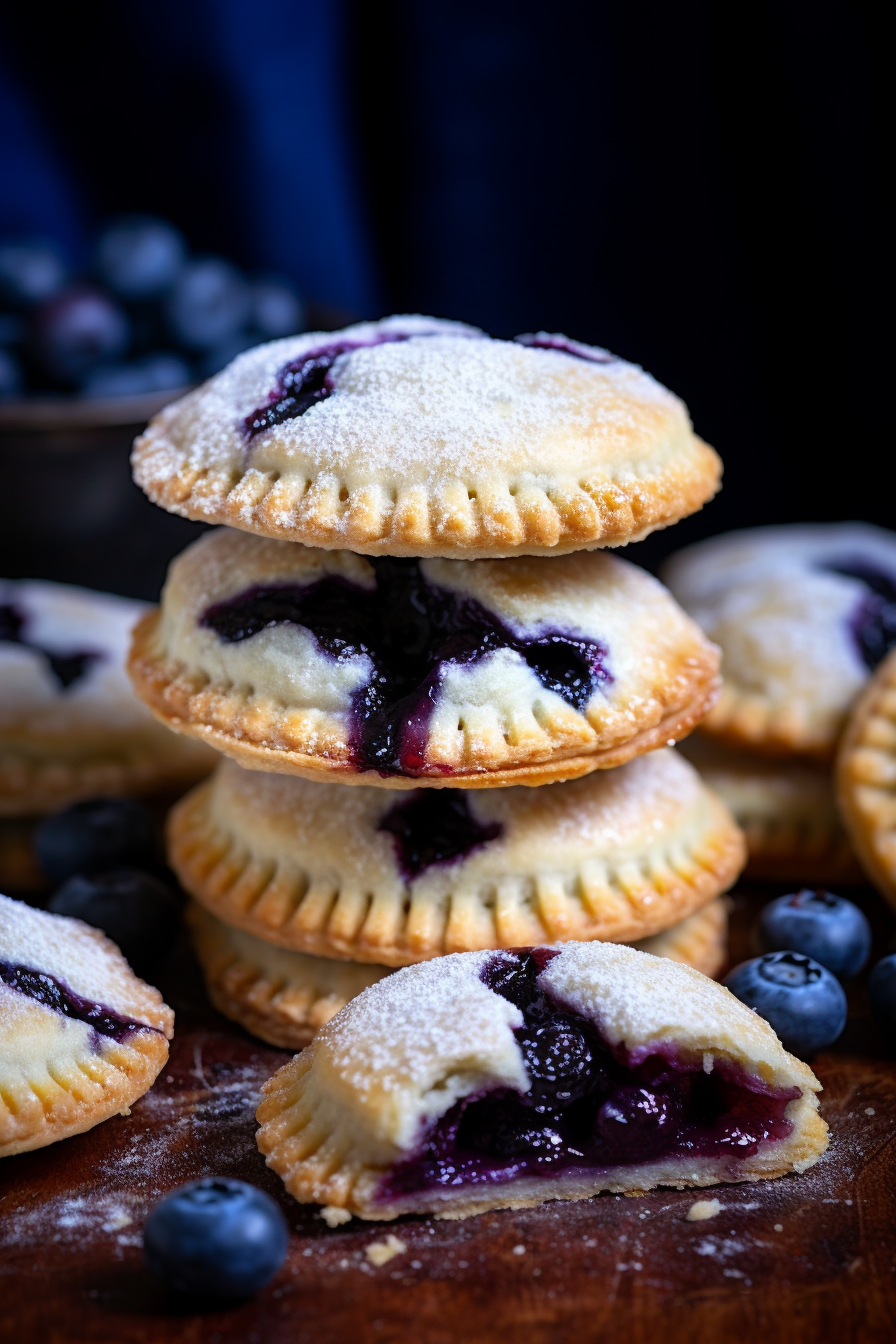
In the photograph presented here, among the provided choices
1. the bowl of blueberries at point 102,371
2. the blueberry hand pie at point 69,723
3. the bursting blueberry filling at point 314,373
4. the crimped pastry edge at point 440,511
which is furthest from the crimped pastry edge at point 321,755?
the bowl of blueberries at point 102,371

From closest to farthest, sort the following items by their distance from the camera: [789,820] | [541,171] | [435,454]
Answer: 1. [435,454]
2. [789,820]
3. [541,171]

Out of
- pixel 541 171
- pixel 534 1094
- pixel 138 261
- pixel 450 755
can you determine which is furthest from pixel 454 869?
pixel 541 171

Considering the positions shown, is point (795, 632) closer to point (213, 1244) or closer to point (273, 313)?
point (273, 313)

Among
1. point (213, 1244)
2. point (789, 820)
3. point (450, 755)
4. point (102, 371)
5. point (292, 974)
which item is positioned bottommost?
point (789, 820)

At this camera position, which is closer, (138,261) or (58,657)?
(58,657)

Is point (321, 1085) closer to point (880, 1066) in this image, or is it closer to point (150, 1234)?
point (150, 1234)

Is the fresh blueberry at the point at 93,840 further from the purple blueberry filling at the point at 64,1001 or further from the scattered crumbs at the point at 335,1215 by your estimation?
the scattered crumbs at the point at 335,1215

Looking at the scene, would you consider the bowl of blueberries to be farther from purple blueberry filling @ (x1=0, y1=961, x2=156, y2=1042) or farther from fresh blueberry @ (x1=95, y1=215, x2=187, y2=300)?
purple blueberry filling @ (x1=0, y1=961, x2=156, y2=1042)
